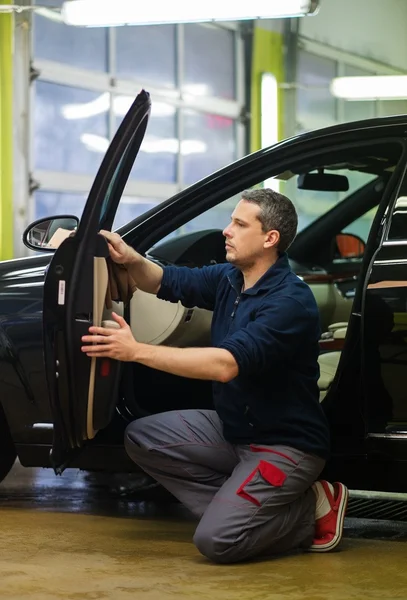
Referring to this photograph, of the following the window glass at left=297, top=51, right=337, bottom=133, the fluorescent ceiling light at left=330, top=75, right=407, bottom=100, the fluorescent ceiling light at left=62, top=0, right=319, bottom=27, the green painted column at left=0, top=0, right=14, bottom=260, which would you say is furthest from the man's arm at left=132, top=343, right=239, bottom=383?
the window glass at left=297, top=51, right=337, bottom=133

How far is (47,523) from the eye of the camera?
12.0 ft

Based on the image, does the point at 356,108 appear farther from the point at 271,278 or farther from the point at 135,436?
the point at 135,436

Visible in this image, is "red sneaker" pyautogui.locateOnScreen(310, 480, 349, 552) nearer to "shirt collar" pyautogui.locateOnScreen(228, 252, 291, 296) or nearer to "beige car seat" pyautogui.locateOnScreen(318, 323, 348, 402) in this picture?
"beige car seat" pyautogui.locateOnScreen(318, 323, 348, 402)

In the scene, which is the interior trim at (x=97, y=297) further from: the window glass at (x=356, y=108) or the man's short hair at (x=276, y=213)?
the window glass at (x=356, y=108)

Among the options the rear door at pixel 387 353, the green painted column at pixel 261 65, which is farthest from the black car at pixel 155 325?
the green painted column at pixel 261 65

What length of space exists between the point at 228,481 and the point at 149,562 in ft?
1.20

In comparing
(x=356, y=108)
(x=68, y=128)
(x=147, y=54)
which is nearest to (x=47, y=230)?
(x=68, y=128)

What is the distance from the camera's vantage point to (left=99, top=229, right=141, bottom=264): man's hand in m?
3.34

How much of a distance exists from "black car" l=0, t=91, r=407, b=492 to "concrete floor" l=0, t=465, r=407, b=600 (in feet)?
0.73

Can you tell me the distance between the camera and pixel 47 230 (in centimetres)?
362

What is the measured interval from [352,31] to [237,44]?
7.50 ft

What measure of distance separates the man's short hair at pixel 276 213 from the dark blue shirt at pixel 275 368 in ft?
0.28

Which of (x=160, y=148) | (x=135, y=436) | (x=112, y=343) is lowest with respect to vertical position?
(x=135, y=436)

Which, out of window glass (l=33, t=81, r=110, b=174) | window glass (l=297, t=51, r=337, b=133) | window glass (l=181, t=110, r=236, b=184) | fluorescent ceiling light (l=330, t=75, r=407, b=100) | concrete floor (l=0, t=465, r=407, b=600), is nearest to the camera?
concrete floor (l=0, t=465, r=407, b=600)
